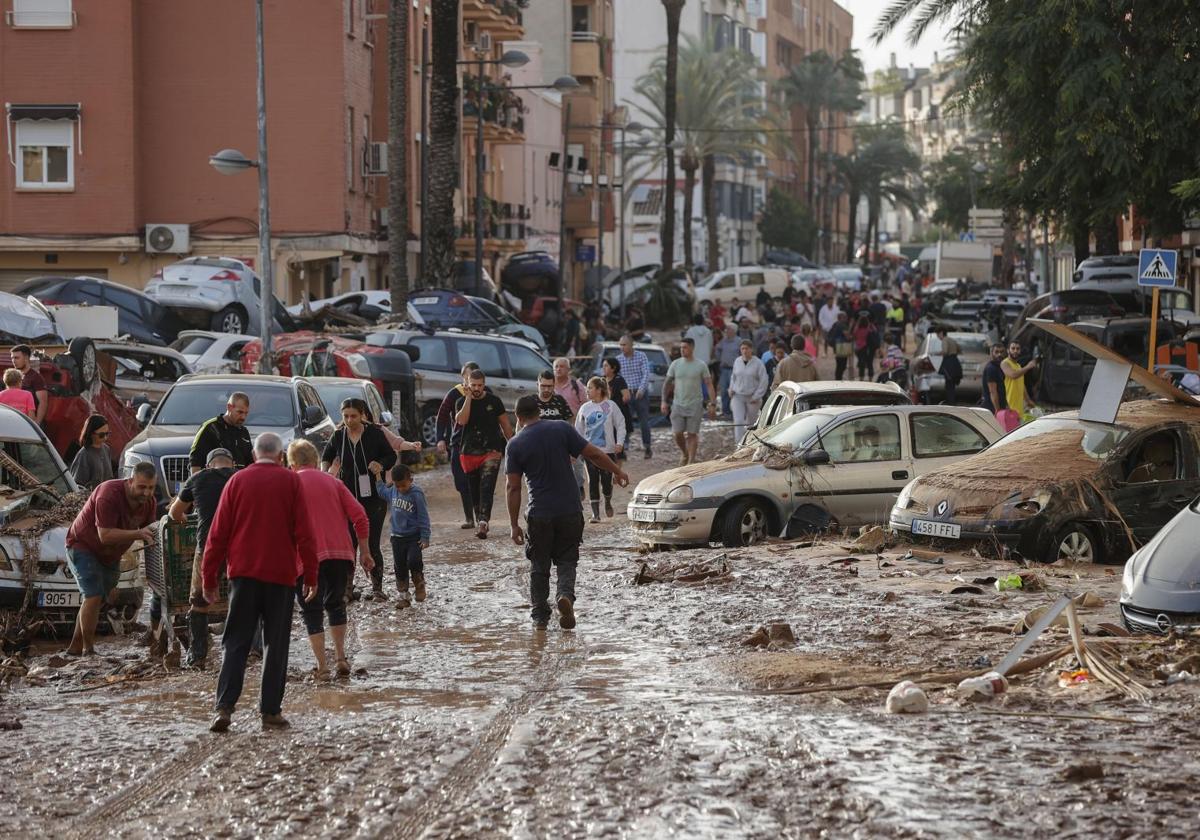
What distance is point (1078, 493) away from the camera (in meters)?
16.3

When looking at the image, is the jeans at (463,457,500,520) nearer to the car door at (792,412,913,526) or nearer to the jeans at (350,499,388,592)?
the car door at (792,412,913,526)

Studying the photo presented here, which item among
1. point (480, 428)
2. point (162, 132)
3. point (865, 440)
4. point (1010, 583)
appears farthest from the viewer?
point (162, 132)

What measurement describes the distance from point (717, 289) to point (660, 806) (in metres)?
69.2

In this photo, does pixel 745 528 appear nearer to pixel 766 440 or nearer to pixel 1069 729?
pixel 766 440

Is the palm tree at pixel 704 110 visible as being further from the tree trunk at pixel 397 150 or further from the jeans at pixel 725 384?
the jeans at pixel 725 384

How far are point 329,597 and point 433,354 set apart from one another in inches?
718

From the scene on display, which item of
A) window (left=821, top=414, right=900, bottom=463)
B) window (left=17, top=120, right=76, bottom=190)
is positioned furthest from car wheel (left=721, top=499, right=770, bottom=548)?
window (left=17, top=120, right=76, bottom=190)

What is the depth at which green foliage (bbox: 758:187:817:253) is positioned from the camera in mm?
126250

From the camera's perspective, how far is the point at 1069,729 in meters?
9.38

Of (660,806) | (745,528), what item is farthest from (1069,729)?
(745,528)

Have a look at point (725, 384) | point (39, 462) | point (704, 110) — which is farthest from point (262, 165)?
point (704, 110)

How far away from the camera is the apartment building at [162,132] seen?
1737 inches

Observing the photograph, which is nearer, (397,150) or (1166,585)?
(1166,585)

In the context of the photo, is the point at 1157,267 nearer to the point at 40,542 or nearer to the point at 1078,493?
the point at 1078,493
